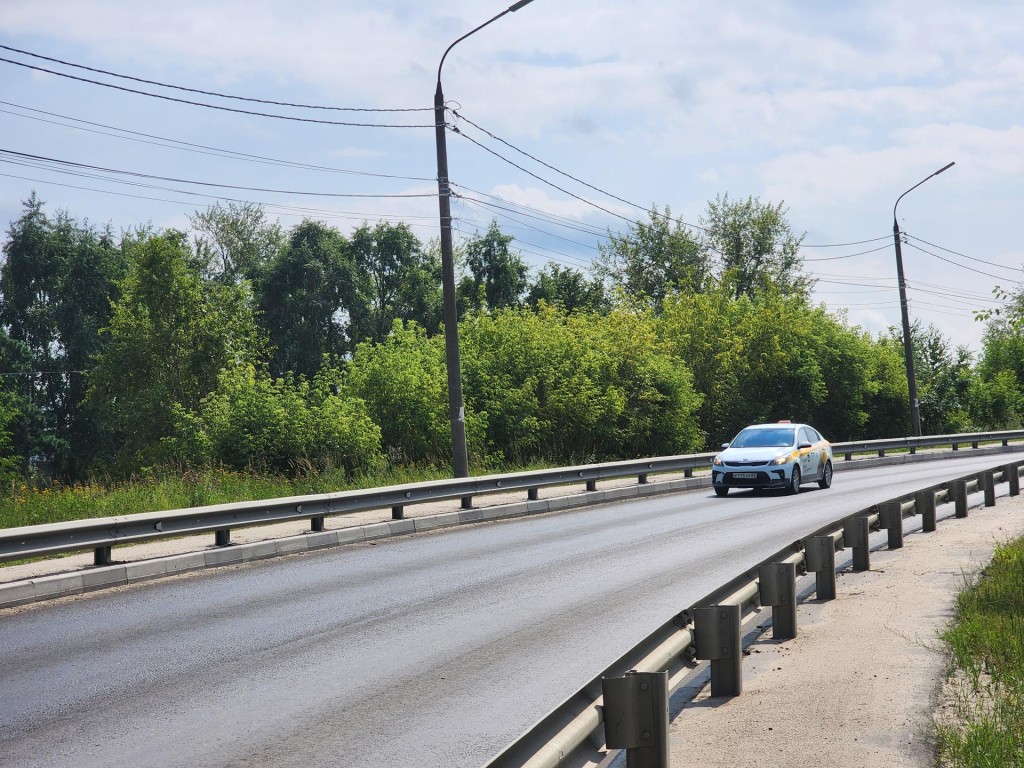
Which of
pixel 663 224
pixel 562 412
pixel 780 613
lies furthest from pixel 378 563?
pixel 663 224

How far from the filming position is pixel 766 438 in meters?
24.0

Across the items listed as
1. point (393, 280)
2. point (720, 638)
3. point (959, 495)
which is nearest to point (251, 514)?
point (720, 638)

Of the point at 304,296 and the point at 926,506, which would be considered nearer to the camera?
the point at 926,506

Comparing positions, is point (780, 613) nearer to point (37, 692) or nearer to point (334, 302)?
point (37, 692)

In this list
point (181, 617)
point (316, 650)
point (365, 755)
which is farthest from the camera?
point (181, 617)

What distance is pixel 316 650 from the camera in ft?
26.8

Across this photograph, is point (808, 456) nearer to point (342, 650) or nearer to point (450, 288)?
point (450, 288)

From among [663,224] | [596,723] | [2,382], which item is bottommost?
[596,723]

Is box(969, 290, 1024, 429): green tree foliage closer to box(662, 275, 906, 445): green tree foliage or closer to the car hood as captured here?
box(662, 275, 906, 445): green tree foliage

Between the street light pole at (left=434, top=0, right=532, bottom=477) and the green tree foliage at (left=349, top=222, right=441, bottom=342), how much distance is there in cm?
4619

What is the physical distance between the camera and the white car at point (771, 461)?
74.6 feet

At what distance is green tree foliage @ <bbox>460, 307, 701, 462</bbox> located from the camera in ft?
98.9

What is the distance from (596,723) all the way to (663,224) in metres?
71.6

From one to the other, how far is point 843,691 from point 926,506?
904 cm
